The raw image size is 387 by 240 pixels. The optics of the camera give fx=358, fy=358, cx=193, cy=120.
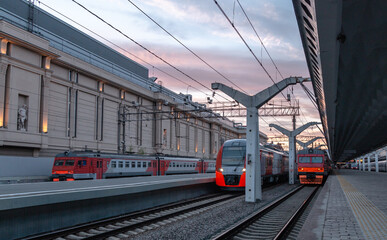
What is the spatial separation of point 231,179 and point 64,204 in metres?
10.7

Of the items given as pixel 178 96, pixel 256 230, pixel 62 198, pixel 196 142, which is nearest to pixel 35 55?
pixel 62 198

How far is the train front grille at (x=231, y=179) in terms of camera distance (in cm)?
1902

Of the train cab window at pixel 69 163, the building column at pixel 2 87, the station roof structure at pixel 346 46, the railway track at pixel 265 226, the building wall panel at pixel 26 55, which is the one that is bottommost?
the railway track at pixel 265 226

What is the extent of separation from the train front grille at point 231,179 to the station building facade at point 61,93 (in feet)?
31.8

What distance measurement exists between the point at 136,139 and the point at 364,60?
39335 millimetres

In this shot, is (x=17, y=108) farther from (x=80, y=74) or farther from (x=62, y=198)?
(x=62, y=198)

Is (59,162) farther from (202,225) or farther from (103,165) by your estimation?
(202,225)

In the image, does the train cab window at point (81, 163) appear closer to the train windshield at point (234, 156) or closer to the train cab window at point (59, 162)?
the train cab window at point (59, 162)

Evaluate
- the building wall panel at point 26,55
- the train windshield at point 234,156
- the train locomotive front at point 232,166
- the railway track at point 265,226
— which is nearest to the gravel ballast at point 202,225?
the railway track at point 265,226

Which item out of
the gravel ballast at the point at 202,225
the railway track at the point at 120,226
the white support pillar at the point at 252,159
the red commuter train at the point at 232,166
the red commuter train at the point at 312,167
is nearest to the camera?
the railway track at the point at 120,226

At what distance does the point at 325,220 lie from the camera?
10.2 meters

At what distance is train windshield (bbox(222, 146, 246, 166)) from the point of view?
1931 centimetres

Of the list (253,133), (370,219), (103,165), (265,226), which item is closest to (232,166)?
(253,133)

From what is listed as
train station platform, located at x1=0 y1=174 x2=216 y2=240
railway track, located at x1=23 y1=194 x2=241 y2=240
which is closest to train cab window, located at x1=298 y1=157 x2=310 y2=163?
train station platform, located at x1=0 y1=174 x2=216 y2=240
